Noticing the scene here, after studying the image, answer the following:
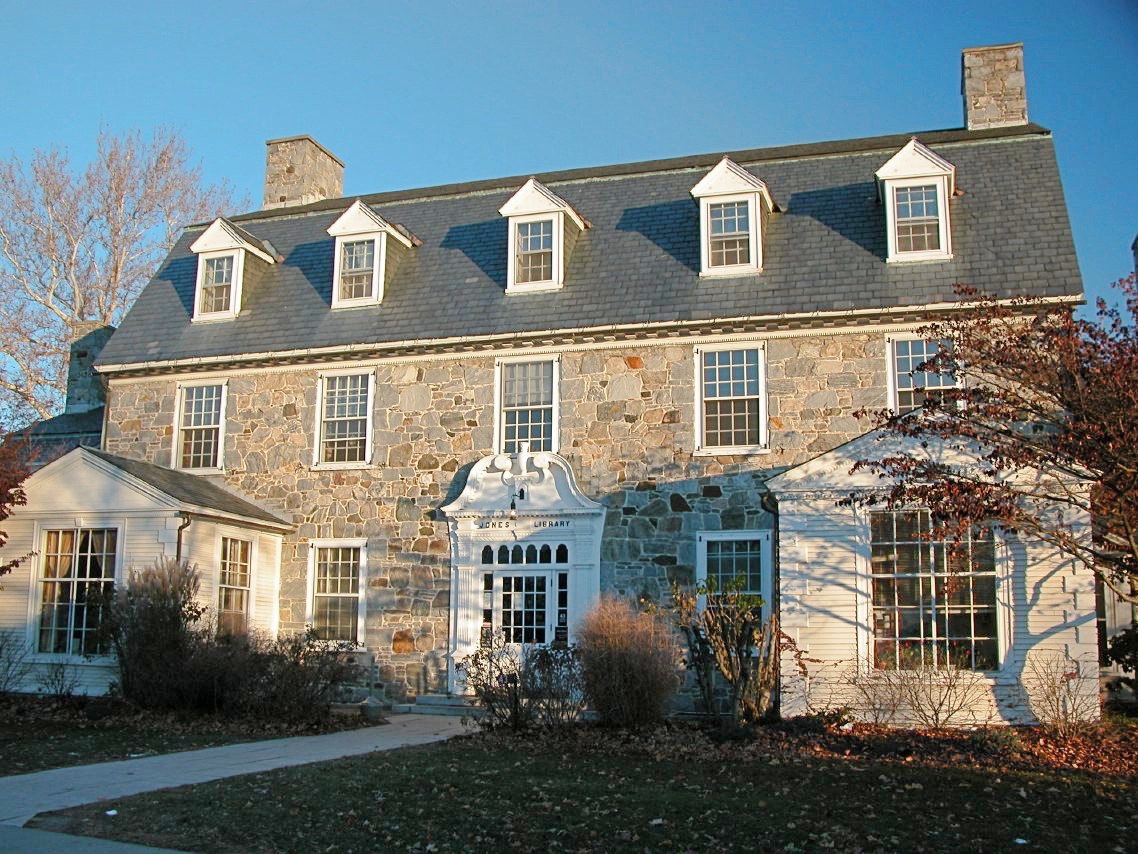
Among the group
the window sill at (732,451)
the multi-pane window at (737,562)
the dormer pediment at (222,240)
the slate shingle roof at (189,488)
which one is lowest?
the multi-pane window at (737,562)

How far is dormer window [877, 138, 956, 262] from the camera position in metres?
17.0

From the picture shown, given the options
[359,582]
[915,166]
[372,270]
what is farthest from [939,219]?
[359,582]

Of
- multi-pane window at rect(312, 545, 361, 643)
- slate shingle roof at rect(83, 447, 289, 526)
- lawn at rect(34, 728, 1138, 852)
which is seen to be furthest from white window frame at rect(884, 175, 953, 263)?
slate shingle roof at rect(83, 447, 289, 526)

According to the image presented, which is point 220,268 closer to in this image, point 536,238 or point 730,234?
point 536,238

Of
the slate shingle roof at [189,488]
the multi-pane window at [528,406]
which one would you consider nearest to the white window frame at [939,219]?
the multi-pane window at [528,406]

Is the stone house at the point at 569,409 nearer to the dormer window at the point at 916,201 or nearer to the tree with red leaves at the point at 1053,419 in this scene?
the dormer window at the point at 916,201

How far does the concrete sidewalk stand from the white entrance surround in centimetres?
279

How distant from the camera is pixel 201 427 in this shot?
1970 centimetres

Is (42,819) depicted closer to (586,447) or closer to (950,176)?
(586,447)

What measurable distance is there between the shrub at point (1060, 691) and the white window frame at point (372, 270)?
11879 mm

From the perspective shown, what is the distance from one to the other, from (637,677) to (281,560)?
816 centimetres

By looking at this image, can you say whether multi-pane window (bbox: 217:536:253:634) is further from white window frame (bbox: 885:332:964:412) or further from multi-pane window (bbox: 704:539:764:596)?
white window frame (bbox: 885:332:964:412)

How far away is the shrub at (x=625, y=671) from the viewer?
1293 cm

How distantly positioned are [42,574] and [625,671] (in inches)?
401
